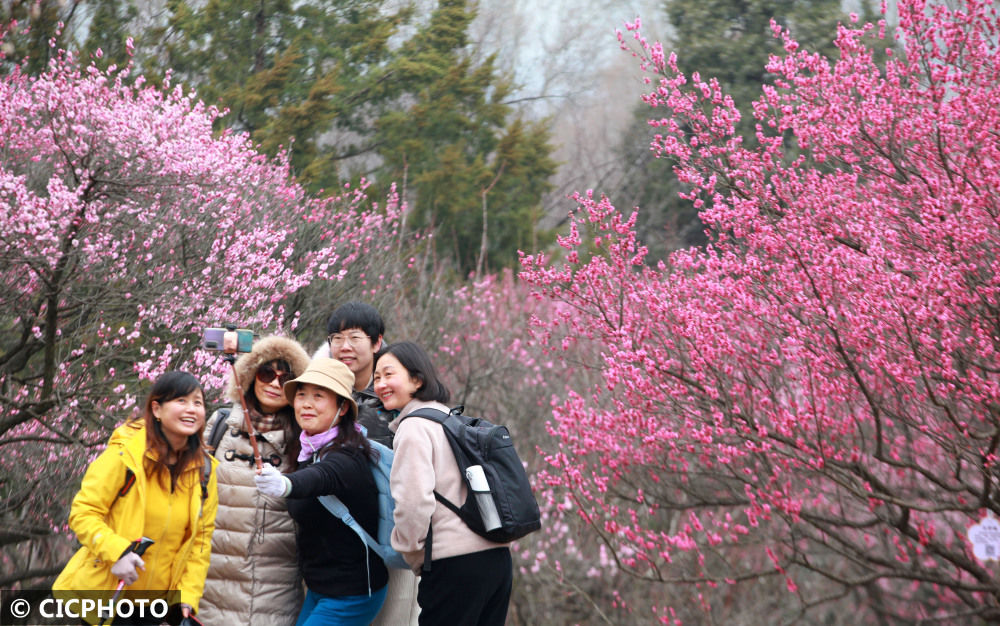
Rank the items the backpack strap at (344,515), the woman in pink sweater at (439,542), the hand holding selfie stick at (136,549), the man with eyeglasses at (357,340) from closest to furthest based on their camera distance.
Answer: the hand holding selfie stick at (136,549) < the woman in pink sweater at (439,542) < the backpack strap at (344,515) < the man with eyeglasses at (357,340)

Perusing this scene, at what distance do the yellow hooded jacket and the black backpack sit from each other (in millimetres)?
790

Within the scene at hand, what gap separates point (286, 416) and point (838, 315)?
10.5 ft

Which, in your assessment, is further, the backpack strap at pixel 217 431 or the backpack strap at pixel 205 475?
the backpack strap at pixel 217 431

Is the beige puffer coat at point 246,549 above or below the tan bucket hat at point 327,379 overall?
below

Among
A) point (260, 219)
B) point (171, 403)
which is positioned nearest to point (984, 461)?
point (171, 403)

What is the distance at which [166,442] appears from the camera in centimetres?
324

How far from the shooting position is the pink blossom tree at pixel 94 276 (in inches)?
231

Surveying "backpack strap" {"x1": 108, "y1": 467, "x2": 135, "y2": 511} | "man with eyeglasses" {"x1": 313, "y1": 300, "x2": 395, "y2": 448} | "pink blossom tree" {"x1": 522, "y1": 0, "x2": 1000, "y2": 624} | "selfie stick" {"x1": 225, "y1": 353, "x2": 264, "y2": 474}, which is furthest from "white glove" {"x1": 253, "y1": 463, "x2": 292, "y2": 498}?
"pink blossom tree" {"x1": 522, "y1": 0, "x2": 1000, "y2": 624}

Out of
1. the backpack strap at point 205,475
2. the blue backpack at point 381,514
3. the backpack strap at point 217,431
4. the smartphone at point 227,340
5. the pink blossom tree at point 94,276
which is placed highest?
the smartphone at point 227,340

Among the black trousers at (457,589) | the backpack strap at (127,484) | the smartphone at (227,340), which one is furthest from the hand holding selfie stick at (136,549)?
the black trousers at (457,589)

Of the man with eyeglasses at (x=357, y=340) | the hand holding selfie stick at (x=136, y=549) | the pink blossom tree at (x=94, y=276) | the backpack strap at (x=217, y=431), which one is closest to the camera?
the hand holding selfie stick at (x=136, y=549)

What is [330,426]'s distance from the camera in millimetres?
3373

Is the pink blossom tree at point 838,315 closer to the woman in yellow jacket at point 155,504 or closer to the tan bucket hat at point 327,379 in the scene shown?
the tan bucket hat at point 327,379

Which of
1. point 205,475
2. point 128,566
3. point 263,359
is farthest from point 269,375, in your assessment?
point 128,566
